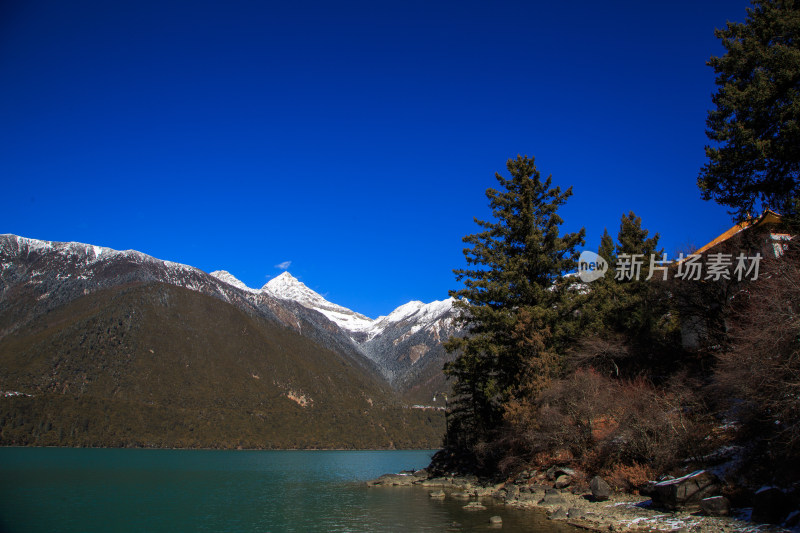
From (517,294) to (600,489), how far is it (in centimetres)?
1465

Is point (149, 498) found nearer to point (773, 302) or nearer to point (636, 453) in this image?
point (636, 453)

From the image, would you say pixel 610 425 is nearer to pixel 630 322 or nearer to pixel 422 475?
pixel 630 322

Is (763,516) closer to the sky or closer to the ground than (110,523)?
closer to the sky

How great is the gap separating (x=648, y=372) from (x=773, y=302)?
1360 cm

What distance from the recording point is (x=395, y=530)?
21.3m

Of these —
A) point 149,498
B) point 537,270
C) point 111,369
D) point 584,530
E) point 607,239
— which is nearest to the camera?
point 584,530

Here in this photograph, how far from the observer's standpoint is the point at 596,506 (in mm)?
20297

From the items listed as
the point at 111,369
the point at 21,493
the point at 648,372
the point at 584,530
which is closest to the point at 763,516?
the point at 584,530

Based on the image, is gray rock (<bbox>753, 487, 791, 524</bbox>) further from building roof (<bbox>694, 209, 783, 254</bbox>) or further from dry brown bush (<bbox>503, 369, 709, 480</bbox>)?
building roof (<bbox>694, 209, 783, 254</bbox>)

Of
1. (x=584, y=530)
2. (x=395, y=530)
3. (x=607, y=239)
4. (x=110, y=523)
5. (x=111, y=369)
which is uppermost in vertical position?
(x=607, y=239)

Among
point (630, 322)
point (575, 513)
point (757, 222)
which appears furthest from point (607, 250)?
point (575, 513)

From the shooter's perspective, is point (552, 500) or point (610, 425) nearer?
point (552, 500)

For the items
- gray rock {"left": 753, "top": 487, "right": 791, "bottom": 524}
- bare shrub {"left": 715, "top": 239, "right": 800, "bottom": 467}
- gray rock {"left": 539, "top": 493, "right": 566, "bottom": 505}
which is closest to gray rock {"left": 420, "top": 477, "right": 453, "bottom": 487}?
gray rock {"left": 539, "top": 493, "right": 566, "bottom": 505}

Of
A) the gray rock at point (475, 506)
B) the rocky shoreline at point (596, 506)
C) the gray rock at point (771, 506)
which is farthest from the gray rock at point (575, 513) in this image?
the gray rock at point (771, 506)
